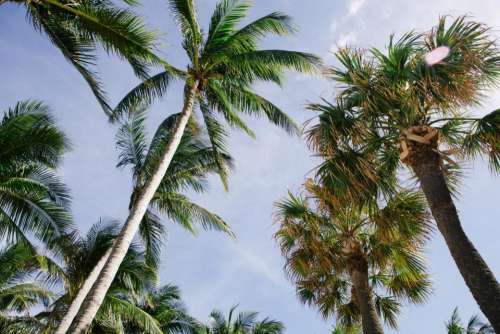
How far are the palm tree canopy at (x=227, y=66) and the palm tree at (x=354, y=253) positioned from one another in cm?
354

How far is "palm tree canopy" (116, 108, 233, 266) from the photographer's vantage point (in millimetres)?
13398

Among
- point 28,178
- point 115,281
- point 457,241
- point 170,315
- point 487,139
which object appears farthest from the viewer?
point 170,315

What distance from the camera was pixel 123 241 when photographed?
7734mm

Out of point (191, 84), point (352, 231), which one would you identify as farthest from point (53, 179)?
point (352, 231)

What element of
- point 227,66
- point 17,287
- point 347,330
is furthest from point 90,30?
point 17,287

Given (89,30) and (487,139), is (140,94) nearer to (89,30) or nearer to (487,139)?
(89,30)

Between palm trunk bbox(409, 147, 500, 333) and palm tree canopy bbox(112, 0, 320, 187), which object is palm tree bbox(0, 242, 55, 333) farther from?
palm trunk bbox(409, 147, 500, 333)

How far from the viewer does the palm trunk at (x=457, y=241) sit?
4.45 meters

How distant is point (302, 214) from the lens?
9734 mm

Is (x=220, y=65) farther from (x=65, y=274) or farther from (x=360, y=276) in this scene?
(x=65, y=274)

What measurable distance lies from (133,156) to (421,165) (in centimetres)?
1031

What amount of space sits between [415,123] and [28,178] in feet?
30.4

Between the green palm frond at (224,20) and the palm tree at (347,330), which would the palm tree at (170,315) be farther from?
the green palm frond at (224,20)

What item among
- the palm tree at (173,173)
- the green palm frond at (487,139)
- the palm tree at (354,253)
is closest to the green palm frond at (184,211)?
the palm tree at (173,173)
